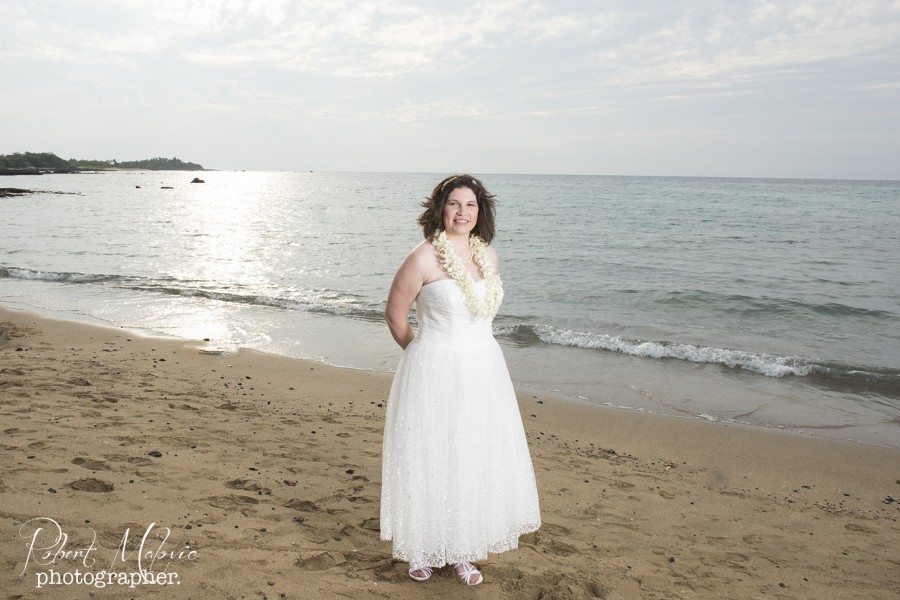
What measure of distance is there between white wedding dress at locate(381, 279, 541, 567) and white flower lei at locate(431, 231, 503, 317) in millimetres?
44

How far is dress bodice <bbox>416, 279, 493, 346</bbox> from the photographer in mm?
3469

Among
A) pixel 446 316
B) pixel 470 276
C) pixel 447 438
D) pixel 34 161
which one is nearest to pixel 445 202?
pixel 470 276

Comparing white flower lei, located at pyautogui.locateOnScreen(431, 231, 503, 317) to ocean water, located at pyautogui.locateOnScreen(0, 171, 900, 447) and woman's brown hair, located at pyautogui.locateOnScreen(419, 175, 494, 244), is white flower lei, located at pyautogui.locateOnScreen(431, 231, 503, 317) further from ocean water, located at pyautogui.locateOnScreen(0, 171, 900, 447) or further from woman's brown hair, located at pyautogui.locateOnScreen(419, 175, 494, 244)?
ocean water, located at pyautogui.locateOnScreen(0, 171, 900, 447)

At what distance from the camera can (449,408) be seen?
349 cm

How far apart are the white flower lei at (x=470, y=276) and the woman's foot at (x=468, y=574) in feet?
4.93

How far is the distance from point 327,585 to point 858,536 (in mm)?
3994

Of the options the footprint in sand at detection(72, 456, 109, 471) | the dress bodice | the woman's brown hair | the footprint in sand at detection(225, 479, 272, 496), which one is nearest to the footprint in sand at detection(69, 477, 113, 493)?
the footprint in sand at detection(72, 456, 109, 471)

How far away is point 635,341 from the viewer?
1100cm

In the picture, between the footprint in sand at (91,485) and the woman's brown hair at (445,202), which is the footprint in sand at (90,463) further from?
the woman's brown hair at (445,202)

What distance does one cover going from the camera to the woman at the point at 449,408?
3486mm

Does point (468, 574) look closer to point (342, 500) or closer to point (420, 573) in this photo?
point (420, 573)

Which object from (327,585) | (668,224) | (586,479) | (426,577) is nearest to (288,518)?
(327,585)

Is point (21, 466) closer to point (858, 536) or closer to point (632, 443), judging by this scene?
point (632, 443)

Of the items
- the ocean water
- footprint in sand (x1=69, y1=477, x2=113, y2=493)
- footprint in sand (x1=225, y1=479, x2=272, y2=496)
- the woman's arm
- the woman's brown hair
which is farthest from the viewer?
the ocean water
